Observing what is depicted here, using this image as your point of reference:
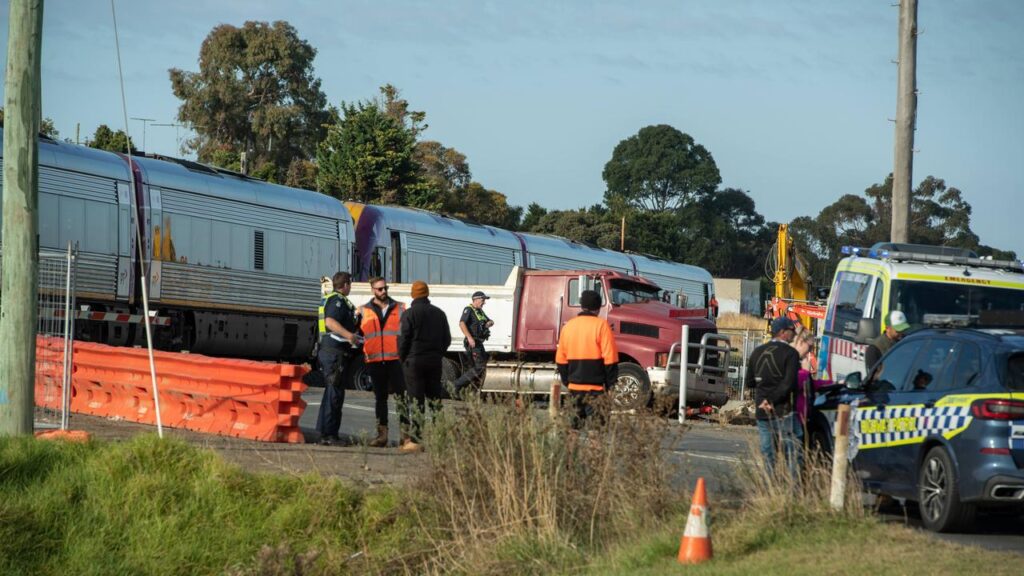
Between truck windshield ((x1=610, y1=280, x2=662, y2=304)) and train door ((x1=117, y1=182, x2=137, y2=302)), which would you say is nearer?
train door ((x1=117, y1=182, x2=137, y2=302))

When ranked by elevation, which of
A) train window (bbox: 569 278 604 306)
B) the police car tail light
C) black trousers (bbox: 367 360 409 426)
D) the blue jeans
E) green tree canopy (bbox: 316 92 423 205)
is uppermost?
green tree canopy (bbox: 316 92 423 205)

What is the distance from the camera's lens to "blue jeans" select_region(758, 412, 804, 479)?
1085 centimetres

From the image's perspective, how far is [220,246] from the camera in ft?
83.7

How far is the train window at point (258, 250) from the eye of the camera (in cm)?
2650

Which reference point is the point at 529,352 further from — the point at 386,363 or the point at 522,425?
the point at 522,425

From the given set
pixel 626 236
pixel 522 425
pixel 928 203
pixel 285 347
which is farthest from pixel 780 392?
pixel 626 236

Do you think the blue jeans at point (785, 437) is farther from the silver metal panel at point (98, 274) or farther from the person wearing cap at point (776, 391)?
the silver metal panel at point (98, 274)

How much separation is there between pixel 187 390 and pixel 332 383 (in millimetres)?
2040

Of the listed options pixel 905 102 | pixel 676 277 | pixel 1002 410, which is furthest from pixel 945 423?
pixel 676 277

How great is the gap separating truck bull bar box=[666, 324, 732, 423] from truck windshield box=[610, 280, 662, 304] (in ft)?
4.60

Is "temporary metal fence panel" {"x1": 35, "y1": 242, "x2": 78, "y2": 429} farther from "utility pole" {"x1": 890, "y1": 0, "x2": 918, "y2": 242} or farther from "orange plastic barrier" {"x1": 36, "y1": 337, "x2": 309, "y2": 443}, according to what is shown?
"utility pole" {"x1": 890, "y1": 0, "x2": 918, "y2": 242}

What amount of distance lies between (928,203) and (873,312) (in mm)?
55916

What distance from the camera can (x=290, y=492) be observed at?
11.5 m

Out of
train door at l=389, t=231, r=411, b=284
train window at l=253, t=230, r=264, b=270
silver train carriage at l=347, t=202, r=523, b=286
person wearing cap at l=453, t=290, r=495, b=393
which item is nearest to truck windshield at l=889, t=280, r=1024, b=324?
person wearing cap at l=453, t=290, r=495, b=393
